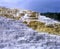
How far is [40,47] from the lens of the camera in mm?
7105

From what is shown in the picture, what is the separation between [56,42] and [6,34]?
1.84 meters

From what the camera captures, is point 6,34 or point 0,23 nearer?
point 6,34

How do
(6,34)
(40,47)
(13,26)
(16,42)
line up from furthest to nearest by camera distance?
1. (13,26)
2. (6,34)
3. (16,42)
4. (40,47)

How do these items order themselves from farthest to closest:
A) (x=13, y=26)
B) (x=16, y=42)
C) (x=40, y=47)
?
(x=13, y=26) → (x=16, y=42) → (x=40, y=47)

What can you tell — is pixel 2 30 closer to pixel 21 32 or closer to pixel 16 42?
pixel 21 32

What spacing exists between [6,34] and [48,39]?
5.00 ft

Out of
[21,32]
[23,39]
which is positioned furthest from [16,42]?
[21,32]

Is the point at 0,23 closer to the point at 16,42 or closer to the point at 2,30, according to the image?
the point at 2,30

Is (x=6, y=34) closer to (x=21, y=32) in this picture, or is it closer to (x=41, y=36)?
(x=21, y=32)

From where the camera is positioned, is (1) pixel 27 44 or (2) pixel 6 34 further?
(2) pixel 6 34

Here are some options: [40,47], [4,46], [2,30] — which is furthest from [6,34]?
[40,47]

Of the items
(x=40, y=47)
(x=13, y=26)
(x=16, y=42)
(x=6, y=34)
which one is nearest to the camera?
(x=40, y=47)

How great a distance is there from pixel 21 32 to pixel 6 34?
0.53 metres

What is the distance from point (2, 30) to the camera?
29.2 feet
